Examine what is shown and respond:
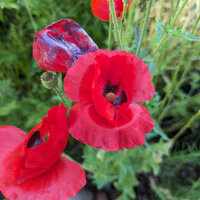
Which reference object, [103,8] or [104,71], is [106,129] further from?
[103,8]

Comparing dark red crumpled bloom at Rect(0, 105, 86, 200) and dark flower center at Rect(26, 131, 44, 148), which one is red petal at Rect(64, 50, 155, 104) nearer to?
dark red crumpled bloom at Rect(0, 105, 86, 200)

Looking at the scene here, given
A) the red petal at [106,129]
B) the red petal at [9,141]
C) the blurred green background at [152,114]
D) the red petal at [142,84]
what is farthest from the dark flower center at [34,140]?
the blurred green background at [152,114]

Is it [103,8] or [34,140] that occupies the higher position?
[103,8]

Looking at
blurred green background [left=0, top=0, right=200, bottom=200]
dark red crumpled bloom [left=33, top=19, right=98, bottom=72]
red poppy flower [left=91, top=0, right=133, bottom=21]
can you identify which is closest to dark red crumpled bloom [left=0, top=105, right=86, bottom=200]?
dark red crumpled bloom [left=33, top=19, right=98, bottom=72]

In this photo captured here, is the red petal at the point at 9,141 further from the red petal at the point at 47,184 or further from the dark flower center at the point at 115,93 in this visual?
the dark flower center at the point at 115,93

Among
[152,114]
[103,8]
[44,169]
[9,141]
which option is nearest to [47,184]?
[44,169]

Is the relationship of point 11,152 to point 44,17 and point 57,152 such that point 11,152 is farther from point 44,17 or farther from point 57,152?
point 44,17
